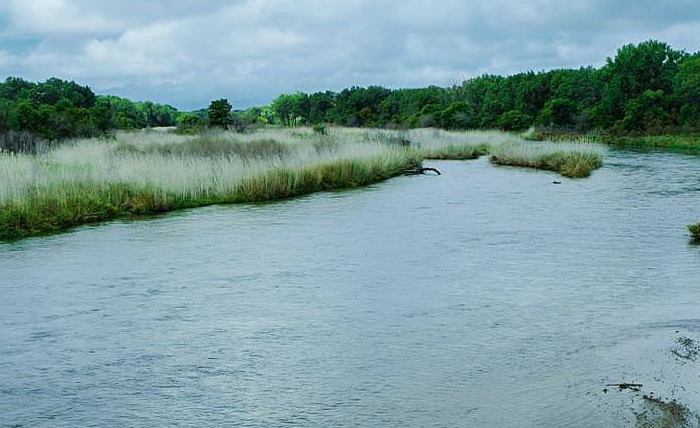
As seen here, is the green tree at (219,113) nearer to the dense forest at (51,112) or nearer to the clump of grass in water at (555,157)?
the dense forest at (51,112)

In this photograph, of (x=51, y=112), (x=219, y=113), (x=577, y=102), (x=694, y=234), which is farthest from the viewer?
(x=577, y=102)

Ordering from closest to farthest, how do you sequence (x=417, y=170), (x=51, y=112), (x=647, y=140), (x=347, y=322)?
(x=347, y=322) → (x=417, y=170) → (x=51, y=112) → (x=647, y=140)

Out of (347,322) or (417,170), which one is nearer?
(347,322)

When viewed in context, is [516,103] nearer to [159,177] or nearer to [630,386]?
[159,177]

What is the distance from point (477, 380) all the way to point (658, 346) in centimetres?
223

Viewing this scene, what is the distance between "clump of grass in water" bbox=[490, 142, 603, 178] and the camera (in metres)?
31.0

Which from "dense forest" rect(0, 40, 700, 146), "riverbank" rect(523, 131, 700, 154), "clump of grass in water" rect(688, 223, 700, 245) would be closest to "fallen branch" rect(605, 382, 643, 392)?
"clump of grass in water" rect(688, 223, 700, 245)

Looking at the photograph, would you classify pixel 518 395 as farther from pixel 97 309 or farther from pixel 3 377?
pixel 97 309

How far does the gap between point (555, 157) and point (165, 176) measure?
19.4 m

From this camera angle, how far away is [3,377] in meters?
7.23

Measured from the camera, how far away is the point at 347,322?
9070 mm

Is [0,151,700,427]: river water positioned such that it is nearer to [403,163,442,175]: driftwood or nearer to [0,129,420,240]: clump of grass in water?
[0,129,420,240]: clump of grass in water

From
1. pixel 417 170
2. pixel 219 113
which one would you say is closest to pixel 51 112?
pixel 219 113

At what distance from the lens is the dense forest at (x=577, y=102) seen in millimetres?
70062
